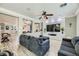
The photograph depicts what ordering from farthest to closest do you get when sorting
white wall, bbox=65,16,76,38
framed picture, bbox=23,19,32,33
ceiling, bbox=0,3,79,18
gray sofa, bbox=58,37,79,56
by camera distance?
framed picture, bbox=23,19,32,33
white wall, bbox=65,16,76,38
ceiling, bbox=0,3,79,18
gray sofa, bbox=58,37,79,56

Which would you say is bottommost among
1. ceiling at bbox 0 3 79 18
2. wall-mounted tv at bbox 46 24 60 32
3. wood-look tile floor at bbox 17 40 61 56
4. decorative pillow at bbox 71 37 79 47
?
wood-look tile floor at bbox 17 40 61 56

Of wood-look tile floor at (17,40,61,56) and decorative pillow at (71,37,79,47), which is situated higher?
decorative pillow at (71,37,79,47)

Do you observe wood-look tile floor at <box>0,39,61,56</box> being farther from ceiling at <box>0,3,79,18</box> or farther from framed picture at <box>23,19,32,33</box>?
ceiling at <box>0,3,79,18</box>

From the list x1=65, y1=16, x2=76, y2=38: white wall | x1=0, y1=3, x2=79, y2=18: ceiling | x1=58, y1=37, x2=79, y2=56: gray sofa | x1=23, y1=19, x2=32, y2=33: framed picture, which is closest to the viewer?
x1=58, y1=37, x2=79, y2=56: gray sofa

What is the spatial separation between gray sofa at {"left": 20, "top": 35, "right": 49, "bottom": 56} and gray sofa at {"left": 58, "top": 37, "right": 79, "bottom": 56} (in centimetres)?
43

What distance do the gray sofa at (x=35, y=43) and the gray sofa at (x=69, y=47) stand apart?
434 millimetres

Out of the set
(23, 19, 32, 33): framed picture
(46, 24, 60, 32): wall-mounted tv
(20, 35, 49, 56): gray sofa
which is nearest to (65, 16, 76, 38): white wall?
(46, 24, 60, 32): wall-mounted tv

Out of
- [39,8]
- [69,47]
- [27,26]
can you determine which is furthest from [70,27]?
[27,26]

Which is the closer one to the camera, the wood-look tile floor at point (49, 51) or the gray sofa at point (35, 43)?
the wood-look tile floor at point (49, 51)

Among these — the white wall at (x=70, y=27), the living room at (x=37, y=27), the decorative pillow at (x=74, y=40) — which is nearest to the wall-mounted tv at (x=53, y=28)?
the living room at (x=37, y=27)

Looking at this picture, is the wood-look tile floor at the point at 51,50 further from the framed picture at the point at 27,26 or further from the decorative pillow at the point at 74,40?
the framed picture at the point at 27,26

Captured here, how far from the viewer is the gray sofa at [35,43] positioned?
9.69 ft

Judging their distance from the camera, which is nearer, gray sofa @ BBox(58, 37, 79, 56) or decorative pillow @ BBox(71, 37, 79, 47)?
gray sofa @ BBox(58, 37, 79, 56)

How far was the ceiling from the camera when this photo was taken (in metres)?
2.78
